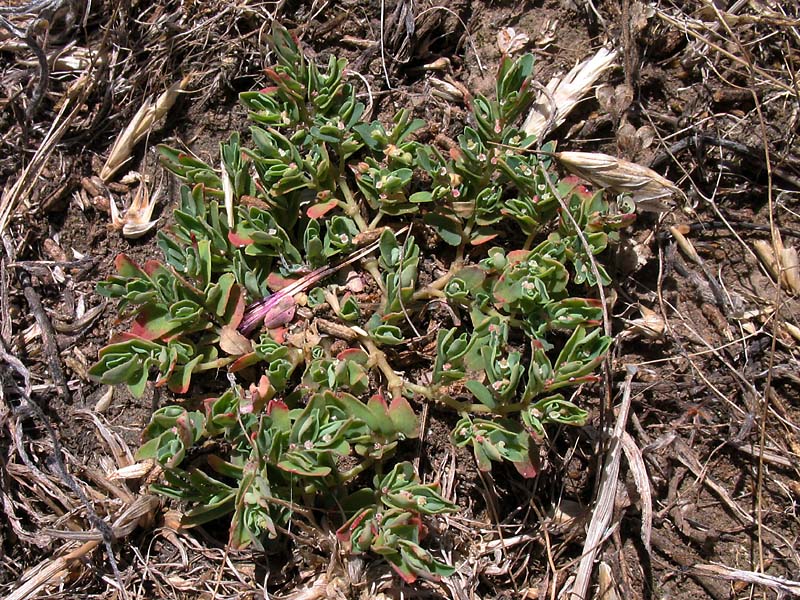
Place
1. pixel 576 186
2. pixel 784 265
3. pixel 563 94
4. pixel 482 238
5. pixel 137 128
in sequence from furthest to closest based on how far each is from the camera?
pixel 137 128 < pixel 563 94 < pixel 784 265 < pixel 482 238 < pixel 576 186

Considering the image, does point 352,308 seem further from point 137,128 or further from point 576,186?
point 137,128

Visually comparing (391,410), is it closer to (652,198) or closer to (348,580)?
(348,580)

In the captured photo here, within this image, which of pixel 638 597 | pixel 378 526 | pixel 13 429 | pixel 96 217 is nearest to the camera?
pixel 378 526

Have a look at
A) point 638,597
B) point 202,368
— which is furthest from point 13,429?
point 638,597

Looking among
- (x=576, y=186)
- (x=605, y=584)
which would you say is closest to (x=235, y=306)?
(x=576, y=186)

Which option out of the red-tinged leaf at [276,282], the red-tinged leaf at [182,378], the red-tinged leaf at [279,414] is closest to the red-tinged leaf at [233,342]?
the red-tinged leaf at [182,378]

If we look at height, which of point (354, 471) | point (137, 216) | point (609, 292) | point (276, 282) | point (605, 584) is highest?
point (137, 216)

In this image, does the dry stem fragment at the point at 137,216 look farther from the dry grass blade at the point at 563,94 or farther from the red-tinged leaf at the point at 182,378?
the dry grass blade at the point at 563,94
